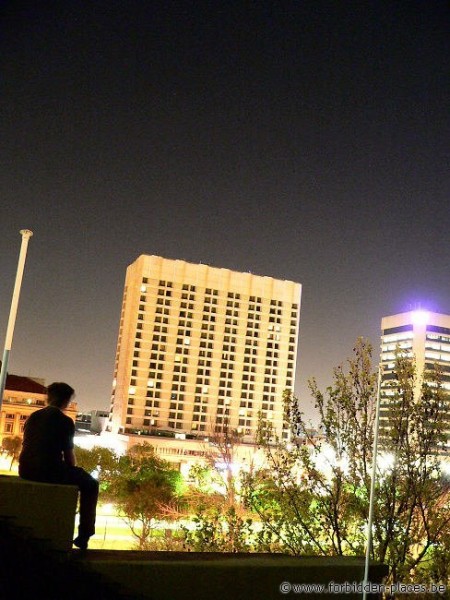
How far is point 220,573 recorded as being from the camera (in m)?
5.42

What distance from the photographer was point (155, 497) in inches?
1869

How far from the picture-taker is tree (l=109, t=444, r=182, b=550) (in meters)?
46.5

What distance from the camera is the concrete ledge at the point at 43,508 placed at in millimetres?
5047

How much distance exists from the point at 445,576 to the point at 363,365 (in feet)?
14.9

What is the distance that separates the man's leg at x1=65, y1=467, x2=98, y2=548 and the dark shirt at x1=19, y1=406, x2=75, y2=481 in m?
0.14

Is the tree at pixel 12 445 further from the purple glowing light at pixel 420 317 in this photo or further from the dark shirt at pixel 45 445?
the purple glowing light at pixel 420 317

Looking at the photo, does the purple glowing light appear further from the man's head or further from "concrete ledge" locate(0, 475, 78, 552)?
"concrete ledge" locate(0, 475, 78, 552)

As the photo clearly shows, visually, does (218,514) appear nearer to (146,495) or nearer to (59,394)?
(59,394)

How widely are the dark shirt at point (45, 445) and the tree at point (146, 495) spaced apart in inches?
1531

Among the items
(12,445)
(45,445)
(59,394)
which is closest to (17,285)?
(59,394)

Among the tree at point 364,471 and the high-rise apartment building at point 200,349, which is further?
the high-rise apartment building at point 200,349

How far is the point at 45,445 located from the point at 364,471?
8487mm

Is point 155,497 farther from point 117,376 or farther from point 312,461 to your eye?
point 117,376

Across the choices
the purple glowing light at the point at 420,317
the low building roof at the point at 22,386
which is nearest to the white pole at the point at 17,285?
the low building roof at the point at 22,386
